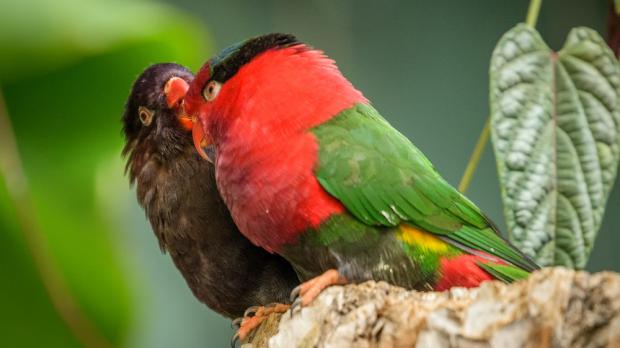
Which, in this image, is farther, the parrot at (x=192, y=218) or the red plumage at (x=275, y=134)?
the parrot at (x=192, y=218)

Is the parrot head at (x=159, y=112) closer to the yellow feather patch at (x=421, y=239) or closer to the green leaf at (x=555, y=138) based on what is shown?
the yellow feather patch at (x=421, y=239)

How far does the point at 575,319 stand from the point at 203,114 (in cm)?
69

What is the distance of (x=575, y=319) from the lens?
3.00 feet

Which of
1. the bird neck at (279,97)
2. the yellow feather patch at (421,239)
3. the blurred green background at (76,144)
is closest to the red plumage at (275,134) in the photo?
the bird neck at (279,97)

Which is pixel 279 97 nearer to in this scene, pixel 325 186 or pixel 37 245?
pixel 325 186

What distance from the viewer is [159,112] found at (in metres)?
1.45

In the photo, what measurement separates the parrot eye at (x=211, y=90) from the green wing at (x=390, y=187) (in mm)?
184

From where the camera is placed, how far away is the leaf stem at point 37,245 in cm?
184

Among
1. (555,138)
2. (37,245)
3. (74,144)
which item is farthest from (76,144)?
(555,138)

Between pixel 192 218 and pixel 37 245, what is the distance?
0.60m

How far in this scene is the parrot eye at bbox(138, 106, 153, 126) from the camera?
146 cm

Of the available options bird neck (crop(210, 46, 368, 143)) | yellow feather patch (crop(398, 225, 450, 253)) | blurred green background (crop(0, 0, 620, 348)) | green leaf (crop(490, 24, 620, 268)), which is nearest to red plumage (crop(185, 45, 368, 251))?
bird neck (crop(210, 46, 368, 143))

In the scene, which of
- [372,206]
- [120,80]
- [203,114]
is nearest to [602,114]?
[372,206]

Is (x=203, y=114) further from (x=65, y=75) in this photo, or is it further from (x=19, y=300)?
(x=19, y=300)
